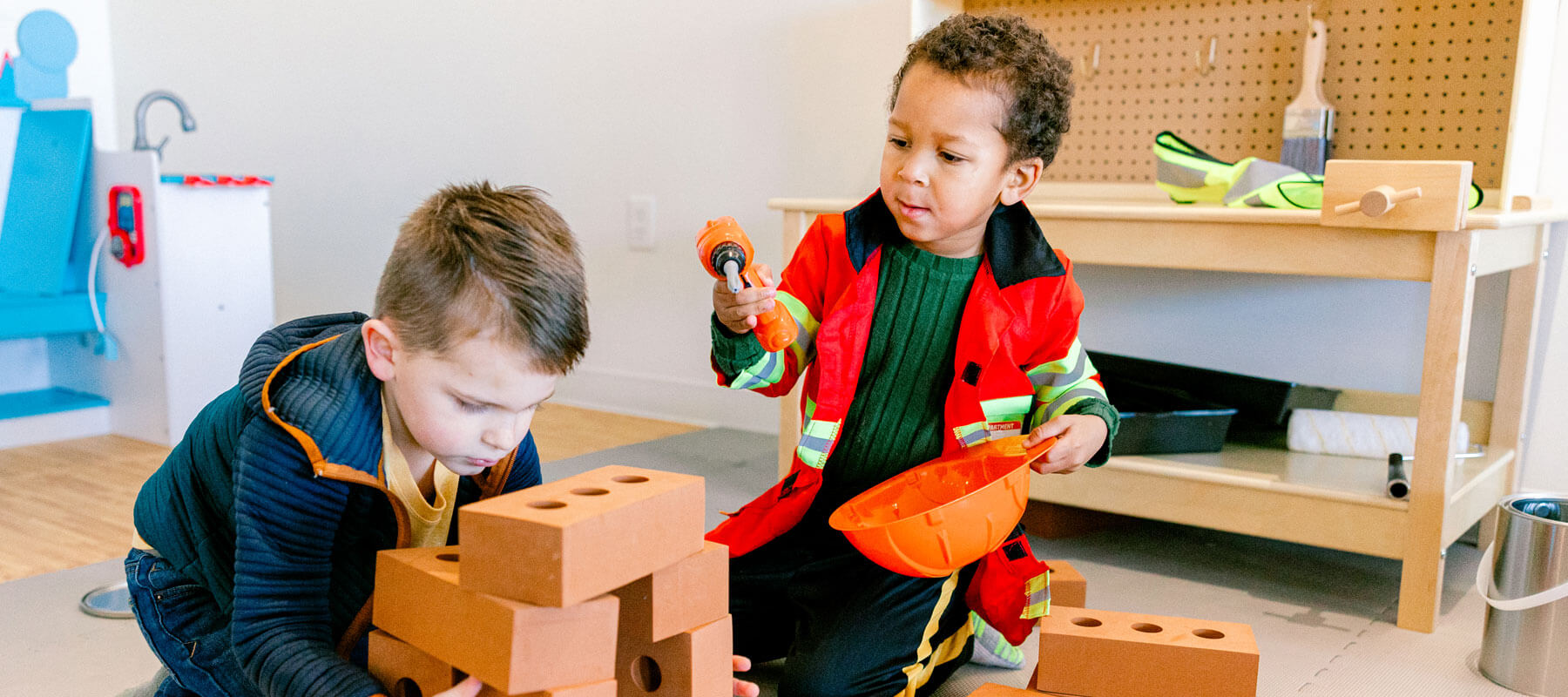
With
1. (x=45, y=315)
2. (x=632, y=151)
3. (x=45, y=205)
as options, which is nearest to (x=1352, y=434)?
(x=632, y=151)

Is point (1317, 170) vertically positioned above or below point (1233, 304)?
above

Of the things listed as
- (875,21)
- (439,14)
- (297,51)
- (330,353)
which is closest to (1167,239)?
(875,21)

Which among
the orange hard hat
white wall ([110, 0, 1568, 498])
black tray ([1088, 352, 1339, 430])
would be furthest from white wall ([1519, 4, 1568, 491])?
the orange hard hat

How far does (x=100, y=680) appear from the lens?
49.8 inches

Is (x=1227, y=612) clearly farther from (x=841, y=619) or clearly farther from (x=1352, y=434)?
(x=841, y=619)

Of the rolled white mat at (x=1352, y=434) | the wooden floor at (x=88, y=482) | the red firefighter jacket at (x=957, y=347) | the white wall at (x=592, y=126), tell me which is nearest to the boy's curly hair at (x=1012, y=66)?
the red firefighter jacket at (x=957, y=347)

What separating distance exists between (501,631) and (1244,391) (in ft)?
4.92

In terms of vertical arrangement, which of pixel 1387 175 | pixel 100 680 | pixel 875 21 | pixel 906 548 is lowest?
pixel 100 680

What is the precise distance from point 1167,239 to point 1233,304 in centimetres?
51

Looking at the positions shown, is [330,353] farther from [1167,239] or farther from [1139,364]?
[1139,364]

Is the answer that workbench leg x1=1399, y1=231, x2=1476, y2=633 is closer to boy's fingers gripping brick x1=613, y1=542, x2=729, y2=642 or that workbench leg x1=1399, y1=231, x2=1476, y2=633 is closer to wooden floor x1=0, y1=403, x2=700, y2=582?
boy's fingers gripping brick x1=613, y1=542, x2=729, y2=642

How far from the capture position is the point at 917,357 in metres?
1.29

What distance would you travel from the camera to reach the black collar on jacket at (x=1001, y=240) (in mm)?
1247

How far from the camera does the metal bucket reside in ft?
4.28
